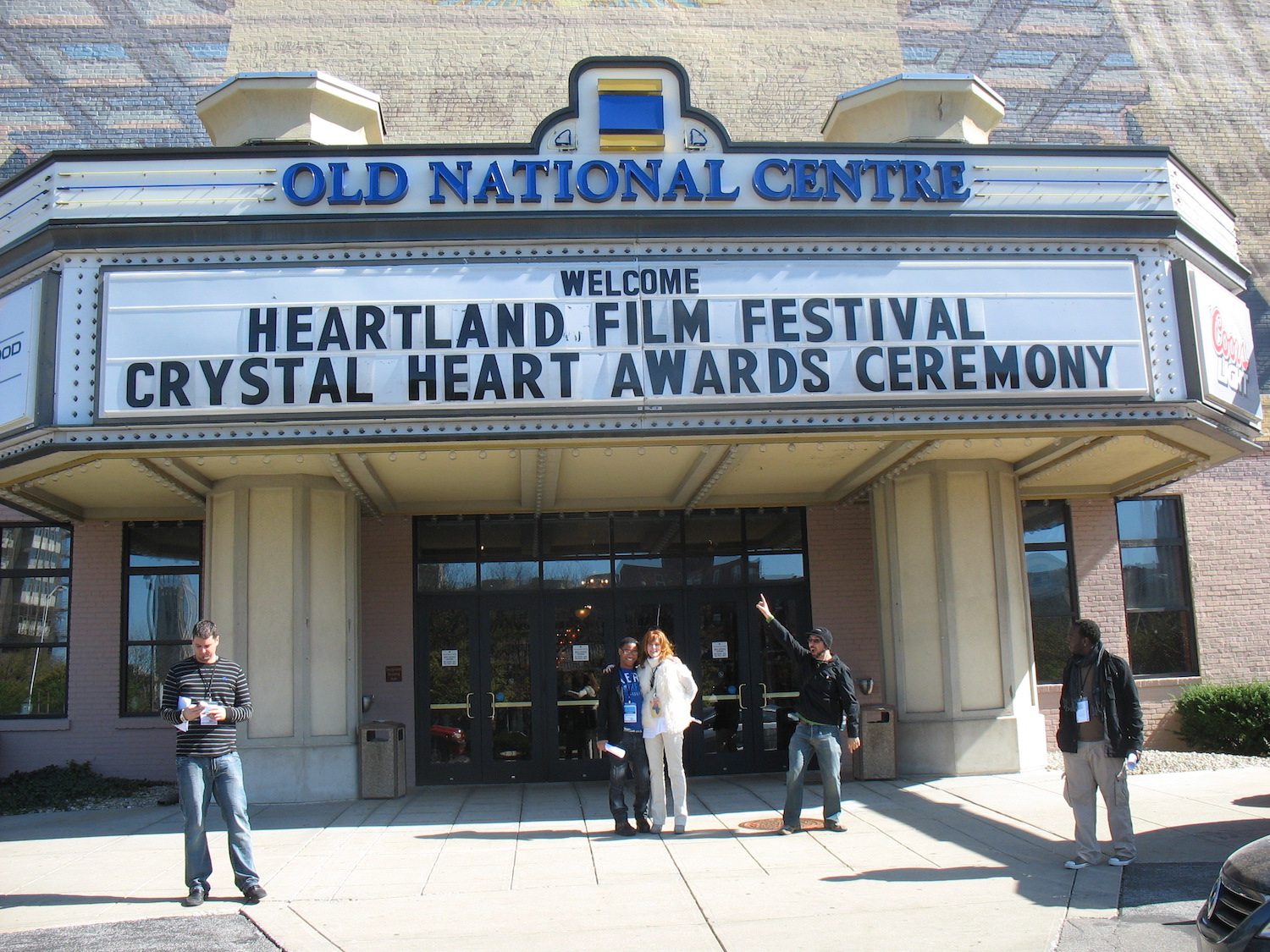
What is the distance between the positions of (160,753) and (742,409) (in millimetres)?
8602

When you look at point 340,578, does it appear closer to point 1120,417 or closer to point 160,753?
point 160,753

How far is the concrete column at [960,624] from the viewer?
38.4ft

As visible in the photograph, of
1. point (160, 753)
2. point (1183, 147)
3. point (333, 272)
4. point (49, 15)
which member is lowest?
point (160, 753)

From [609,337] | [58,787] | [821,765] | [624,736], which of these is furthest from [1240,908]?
[58,787]

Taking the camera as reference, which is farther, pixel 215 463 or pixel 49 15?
pixel 49 15

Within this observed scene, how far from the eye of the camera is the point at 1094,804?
299 inches

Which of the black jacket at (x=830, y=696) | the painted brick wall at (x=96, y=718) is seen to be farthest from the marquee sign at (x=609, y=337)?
the painted brick wall at (x=96, y=718)

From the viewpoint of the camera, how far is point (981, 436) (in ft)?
31.7

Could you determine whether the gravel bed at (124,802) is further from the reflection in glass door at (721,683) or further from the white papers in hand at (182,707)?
the reflection in glass door at (721,683)

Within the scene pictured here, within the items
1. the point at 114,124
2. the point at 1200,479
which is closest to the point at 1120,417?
the point at 1200,479

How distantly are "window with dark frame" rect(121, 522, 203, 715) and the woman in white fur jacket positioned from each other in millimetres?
7063

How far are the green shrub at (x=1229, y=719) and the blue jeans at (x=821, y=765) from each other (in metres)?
7.21

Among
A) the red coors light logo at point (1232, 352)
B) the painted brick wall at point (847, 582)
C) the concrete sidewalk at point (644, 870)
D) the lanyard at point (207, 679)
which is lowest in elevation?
the concrete sidewalk at point (644, 870)

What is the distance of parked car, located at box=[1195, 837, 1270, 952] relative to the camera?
4492 millimetres
